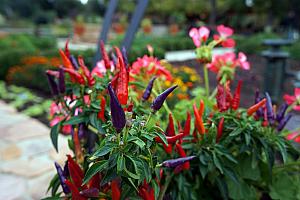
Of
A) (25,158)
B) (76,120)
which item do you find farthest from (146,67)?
(25,158)

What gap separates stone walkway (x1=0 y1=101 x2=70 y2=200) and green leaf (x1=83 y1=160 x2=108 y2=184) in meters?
1.47

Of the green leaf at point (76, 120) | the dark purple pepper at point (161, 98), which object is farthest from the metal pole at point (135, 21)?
the dark purple pepper at point (161, 98)

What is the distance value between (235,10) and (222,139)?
22020 mm

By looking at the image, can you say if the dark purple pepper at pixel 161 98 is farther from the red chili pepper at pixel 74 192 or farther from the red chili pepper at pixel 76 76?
the red chili pepper at pixel 76 76

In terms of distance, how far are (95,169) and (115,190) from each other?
0.14 meters

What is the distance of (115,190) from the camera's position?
3.43 ft

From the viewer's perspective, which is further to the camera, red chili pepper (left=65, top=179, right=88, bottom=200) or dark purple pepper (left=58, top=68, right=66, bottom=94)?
dark purple pepper (left=58, top=68, right=66, bottom=94)

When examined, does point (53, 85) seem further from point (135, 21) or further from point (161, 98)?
point (135, 21)

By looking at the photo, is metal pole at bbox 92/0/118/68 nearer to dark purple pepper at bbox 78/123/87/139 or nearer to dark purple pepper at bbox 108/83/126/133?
dark purple pepper at bbox 78/123/87/139

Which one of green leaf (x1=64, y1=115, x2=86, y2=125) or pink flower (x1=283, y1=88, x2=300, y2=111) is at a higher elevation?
green leaf (x1=64, y1=115, x2=86, y2=125)

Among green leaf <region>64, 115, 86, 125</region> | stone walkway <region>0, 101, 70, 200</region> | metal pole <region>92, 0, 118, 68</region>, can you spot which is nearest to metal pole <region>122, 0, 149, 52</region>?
metal pole <region>92, 0, 118, 68</region>

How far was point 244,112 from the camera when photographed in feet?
4.58

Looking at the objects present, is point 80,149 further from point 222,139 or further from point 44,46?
point 44,46

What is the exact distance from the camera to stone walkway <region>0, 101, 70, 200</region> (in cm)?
234
